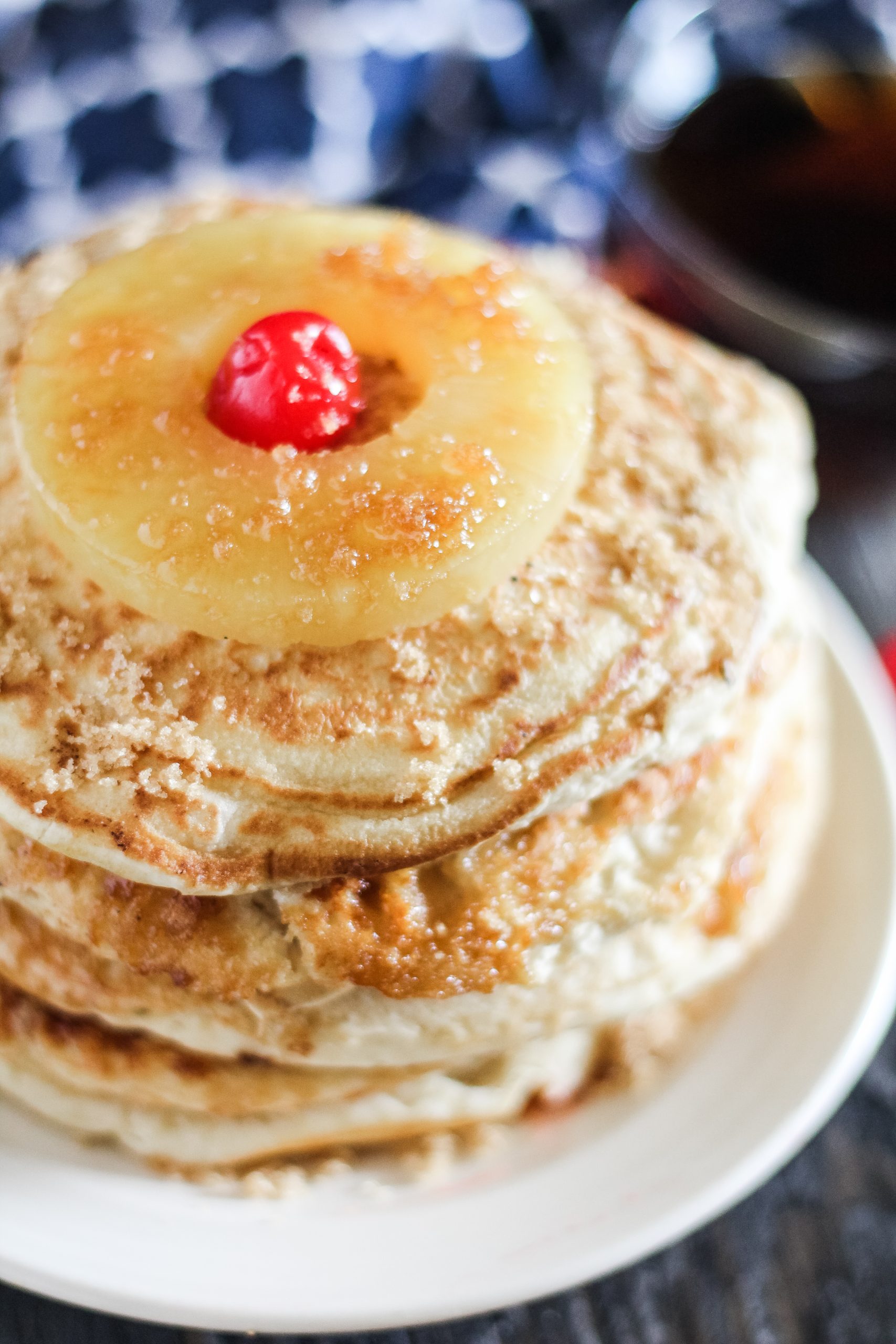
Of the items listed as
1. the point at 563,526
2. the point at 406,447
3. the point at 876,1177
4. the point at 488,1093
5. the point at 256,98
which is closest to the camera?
the point at 406,447

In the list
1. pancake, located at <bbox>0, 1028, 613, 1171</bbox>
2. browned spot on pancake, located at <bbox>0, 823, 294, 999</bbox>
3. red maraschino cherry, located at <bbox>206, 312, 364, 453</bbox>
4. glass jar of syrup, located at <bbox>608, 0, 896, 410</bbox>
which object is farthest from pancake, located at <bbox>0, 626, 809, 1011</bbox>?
glass jar of syrup, located at <bbox>608, 0, 896, 410</bbox>

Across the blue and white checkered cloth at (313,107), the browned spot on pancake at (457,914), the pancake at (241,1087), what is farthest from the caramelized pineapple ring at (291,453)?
the blue and white checkered cloth at (313,107)

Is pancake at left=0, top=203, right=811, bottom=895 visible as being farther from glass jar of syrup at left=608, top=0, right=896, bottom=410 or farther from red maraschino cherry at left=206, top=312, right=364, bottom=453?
glass jar of syrup at left=608, top=0, right=896, bottom=410

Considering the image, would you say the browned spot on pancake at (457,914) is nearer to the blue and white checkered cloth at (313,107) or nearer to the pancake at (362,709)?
the pancake at (362,709)

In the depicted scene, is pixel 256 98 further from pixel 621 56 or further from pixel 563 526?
pixel 563 526

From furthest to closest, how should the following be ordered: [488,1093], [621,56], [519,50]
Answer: [519,50] < [621,56] < [488,1093]

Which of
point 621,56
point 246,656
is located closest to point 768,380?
point 246,656

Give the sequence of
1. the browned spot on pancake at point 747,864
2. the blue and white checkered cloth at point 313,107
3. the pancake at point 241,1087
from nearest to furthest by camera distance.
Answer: the pancake at point 241,1087 → the browned spot on pancake at point 747,864 → the blue and white checkered cloth at point 313,107
